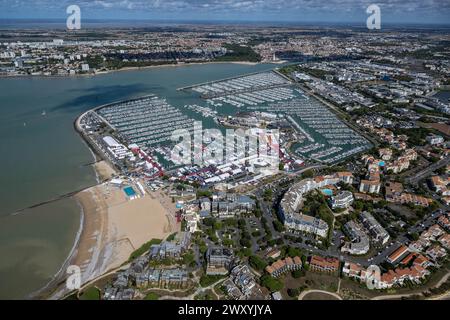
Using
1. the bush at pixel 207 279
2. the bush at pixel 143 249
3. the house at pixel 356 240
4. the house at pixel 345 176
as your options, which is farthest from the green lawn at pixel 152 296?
the house at pixel 345 176

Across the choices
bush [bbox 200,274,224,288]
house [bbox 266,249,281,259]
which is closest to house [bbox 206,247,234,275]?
bush [bbox 200,274,224,288]

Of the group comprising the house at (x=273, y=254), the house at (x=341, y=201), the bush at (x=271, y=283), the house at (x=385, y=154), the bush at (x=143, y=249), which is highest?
the house at (x=385, y=154)

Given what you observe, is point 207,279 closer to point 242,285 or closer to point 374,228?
point 242,285

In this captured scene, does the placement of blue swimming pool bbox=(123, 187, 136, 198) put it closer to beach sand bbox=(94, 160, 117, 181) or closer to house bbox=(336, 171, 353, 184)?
beach sand bbox=(94, 160, 117, 181)

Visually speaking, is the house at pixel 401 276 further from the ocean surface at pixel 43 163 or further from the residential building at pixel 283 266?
the ocean surface at pixel 43 163

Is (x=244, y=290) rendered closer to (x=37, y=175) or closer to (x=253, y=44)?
(x=37, y=175)

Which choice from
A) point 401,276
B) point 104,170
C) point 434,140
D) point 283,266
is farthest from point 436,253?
point 104,170

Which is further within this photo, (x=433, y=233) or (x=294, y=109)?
(x=294, y=109)
